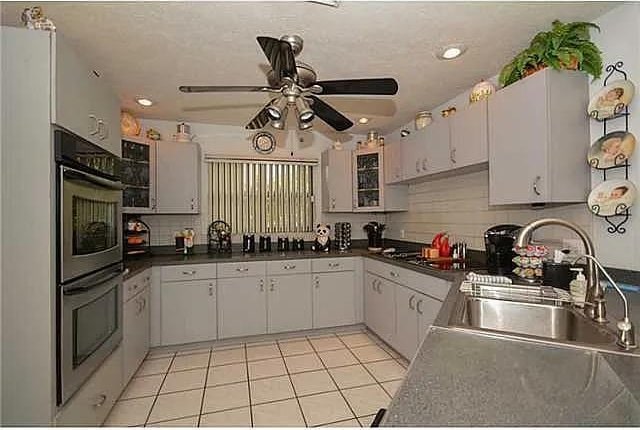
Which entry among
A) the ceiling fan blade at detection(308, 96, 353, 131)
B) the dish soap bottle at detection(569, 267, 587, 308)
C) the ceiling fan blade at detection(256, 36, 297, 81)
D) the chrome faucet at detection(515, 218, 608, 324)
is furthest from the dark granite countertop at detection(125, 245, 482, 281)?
the ceiling fan blade at detection(256, 36, 297, 81)

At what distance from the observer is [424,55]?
213 cm

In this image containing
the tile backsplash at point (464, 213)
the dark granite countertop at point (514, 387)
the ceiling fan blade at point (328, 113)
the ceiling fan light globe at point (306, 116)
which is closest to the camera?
the dark granite countertop at point (514, 387)

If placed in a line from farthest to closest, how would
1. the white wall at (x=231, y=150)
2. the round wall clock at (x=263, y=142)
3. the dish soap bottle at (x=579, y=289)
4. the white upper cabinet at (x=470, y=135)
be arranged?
the round wall clock at (x=263, y=142) → the white wall at (x=231, y=150) → the white upper cabinet at (x=470, y=135) → the dish soap bottle at (x=579, y=289)

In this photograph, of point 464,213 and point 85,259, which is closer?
point 85,259

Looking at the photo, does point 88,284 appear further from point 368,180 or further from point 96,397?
point 368,180

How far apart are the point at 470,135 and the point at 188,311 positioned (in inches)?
114

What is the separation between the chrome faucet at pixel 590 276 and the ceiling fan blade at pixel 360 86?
997 mm

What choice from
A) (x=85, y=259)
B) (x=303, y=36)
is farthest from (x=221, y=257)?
(x=303, y=36)

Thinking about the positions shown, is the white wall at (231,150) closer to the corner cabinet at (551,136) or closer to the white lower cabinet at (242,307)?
the white lower cabinet at (242,307)

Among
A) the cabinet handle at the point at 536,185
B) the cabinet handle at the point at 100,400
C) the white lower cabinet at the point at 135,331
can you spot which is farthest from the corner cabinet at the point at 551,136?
the white lower cabinet at the point at 135,331

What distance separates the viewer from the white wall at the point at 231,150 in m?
3.57

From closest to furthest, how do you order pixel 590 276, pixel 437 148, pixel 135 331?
pixel 590 276, pixel 135 331, pixel 437 148

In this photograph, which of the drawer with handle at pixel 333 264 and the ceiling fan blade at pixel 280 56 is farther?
the drawer with handle at pixel 333 264

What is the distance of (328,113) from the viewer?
2023 mm
